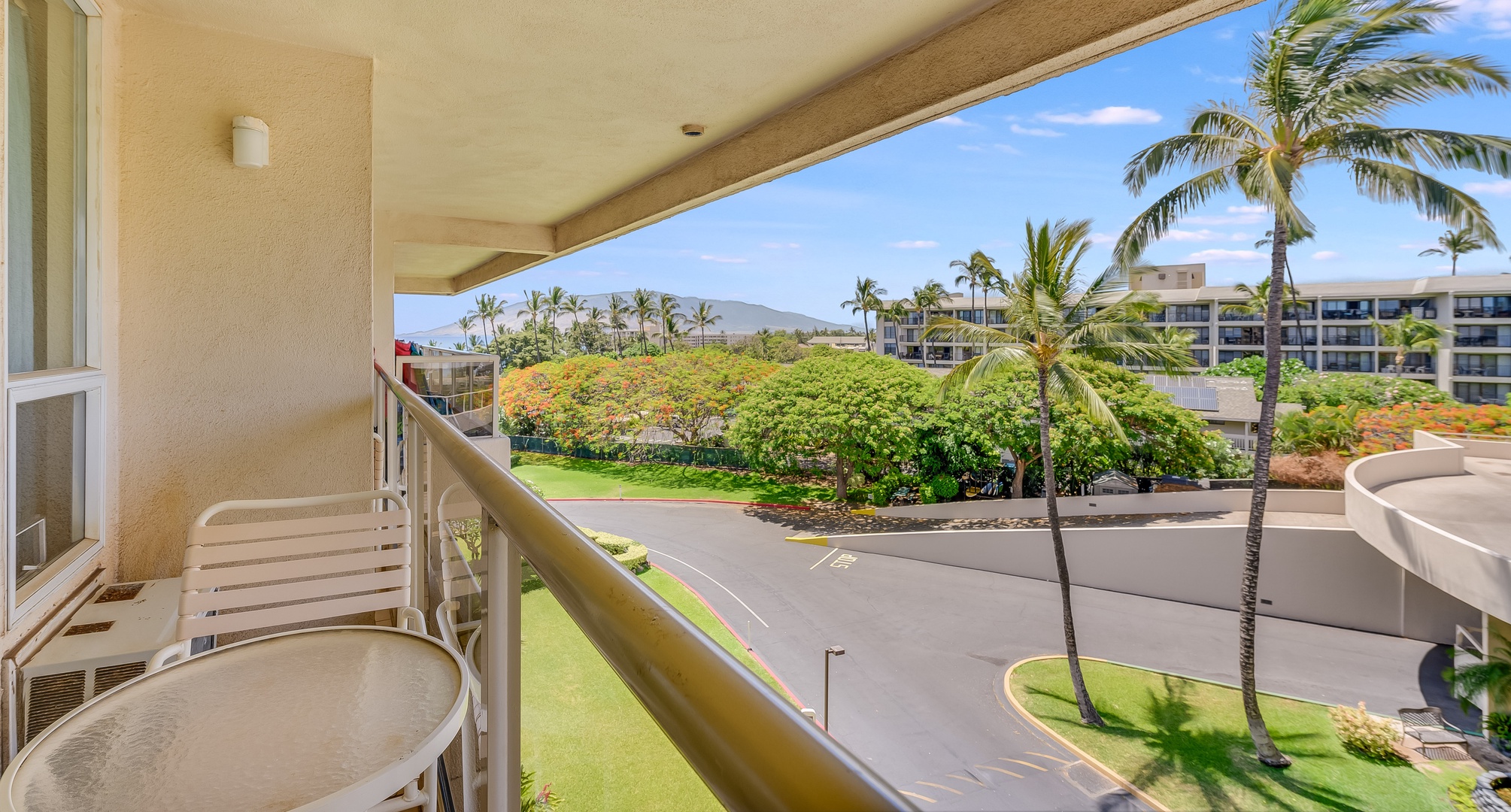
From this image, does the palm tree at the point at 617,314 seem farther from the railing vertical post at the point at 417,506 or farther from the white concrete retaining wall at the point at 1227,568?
the railing vertical post at the point at 417,506

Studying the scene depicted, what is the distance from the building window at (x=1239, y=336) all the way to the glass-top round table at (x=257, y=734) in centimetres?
3560

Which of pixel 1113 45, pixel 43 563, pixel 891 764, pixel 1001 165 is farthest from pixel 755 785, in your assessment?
pixel 1001 165

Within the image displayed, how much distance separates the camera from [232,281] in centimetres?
233

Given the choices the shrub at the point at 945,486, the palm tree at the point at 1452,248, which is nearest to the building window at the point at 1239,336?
the palm tree at the point at 1452,248

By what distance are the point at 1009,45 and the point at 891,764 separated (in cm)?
1395

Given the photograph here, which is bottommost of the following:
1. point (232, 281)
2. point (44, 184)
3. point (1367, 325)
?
point (232, 281)

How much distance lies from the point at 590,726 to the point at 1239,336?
31144mm

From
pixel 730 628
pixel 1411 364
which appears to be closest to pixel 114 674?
pixel 730 628

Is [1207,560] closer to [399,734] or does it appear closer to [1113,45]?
[1113,45]

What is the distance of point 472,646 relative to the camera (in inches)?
51.0

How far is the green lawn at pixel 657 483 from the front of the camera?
27.3 meters

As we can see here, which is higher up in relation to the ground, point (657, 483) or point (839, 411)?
point (839, 411)

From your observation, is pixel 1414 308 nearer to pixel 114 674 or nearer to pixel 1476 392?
pixel 1476 392

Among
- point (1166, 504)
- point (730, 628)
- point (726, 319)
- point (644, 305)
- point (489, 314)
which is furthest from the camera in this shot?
point (726, 319)
